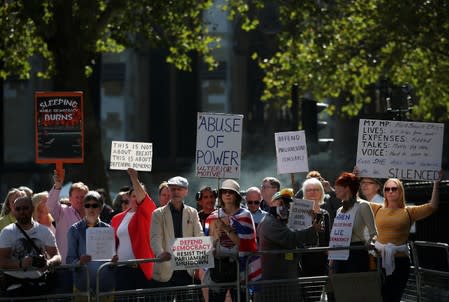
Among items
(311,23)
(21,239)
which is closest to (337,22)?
(311,23)

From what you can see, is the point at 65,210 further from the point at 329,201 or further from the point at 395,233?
the point at 395,233

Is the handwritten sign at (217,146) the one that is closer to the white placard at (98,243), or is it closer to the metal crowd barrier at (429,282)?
the white placard at (98,243)

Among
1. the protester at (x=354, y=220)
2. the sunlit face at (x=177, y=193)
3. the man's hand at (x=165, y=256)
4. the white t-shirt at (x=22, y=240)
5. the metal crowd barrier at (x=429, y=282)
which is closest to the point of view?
the white t-shirt at (x=22, y=240)

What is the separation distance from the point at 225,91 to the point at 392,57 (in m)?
7.57

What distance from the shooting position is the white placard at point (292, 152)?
49.2 feet

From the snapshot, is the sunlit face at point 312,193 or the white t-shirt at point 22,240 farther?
the sunlit face at point 312,193

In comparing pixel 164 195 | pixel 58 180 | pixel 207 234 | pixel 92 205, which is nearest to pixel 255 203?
pixel 164 195

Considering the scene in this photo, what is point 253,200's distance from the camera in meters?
14.2

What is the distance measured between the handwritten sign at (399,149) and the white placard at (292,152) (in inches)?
39.0

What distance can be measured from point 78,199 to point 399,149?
3334mm

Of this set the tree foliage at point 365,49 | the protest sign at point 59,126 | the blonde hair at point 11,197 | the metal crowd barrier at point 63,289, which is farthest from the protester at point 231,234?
the tree foliage at point 365,49

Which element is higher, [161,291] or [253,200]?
[253,200]

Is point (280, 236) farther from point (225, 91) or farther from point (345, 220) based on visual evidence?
point (225, 91)

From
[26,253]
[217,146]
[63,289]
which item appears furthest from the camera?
[217,146]
